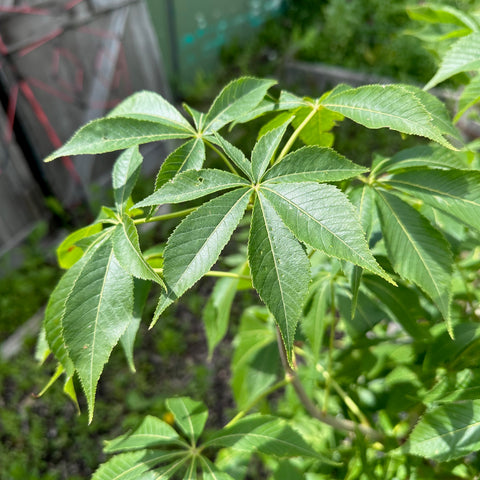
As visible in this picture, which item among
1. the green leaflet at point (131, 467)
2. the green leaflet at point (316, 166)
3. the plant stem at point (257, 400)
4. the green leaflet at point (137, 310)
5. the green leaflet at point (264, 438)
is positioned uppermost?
the green leaflet at point (316, 166)

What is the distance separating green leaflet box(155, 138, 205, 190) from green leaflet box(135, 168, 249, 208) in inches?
2.8

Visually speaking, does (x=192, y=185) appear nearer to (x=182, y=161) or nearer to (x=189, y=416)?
(x=182, y=161)

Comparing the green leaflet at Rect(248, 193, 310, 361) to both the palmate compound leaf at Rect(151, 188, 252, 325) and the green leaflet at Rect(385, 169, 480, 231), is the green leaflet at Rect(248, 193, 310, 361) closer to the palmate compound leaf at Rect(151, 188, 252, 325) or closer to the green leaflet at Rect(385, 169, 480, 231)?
the palmate compound leaf at Rect(151, 188, 252, 325)

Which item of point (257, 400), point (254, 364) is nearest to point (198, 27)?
point (254, 364)

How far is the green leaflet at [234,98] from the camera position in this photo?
2.95 ft

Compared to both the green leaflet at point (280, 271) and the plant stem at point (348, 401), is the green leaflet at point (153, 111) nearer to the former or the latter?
the green leaflet at point (280, 271)

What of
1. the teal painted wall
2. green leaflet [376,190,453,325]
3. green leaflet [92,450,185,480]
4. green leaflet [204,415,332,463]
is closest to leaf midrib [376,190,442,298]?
green leaflet [376,190,453,325]

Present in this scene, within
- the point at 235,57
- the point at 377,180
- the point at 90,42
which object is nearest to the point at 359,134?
the point at 235,57

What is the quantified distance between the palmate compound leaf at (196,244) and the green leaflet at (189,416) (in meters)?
0.51

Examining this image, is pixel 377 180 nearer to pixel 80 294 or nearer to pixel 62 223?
pixel 80 294

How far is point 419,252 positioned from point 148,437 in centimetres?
71

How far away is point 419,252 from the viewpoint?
32.2 inches

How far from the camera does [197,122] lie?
0.93 meters

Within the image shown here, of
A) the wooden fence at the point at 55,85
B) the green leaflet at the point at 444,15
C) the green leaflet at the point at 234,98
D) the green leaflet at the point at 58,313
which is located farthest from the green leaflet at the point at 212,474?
the wooden fence at the point at 55,85
